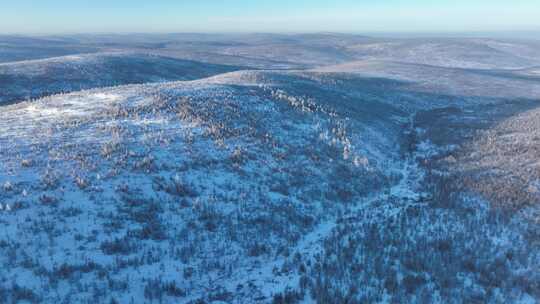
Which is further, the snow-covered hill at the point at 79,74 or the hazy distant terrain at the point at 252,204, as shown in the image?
the snow-covered hill at the point at 79,74

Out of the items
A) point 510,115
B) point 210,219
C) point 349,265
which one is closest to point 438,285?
point 349,265

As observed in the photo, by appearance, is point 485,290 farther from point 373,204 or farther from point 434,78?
point 434,78

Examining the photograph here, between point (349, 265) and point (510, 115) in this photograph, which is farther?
point (510, 115)

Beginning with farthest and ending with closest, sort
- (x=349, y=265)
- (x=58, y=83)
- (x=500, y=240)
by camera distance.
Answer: (x=58, y=83) → (x=500, y=240) → (x=349, y=265)

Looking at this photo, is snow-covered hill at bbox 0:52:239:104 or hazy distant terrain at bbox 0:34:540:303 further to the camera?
snow-covered hill at bbox 0:52:239:104

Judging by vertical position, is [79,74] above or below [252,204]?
above

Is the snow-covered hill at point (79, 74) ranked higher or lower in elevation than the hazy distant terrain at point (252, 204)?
higher

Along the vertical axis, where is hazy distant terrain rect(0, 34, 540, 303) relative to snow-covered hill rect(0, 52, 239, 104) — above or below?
below

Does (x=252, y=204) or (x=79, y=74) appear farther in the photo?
(x=79, y=74)
